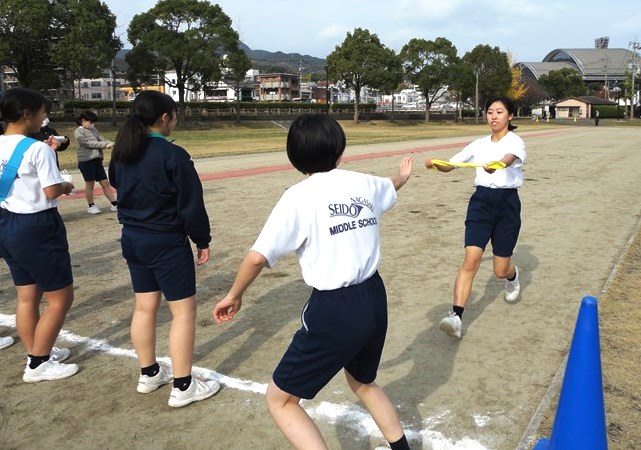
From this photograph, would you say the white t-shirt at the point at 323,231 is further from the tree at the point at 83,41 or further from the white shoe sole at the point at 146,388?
the tree at the point at 83,41

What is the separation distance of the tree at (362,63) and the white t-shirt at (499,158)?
5262 cm

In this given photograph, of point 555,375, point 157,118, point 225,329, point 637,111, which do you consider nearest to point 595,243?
point 555,375

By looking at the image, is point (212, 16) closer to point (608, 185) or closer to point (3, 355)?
point (608, 185)

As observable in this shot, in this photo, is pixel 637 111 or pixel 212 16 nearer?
pixel 212 16

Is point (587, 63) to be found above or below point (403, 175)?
above

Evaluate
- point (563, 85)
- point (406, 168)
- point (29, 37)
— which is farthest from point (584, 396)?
point (563, 85)

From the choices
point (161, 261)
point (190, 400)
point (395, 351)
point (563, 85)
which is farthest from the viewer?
point (563, 85)

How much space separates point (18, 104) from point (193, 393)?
1964 millimetres

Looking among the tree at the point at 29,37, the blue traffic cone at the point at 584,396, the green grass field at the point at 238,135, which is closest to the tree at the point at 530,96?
the green grass field at the point at 238,135

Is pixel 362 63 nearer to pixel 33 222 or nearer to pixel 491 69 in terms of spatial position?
pixel 491 69

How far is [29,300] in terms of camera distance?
3.49 meters

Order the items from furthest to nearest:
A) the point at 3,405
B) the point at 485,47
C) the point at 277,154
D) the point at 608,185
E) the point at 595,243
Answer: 1. the point at 485,47
2. the point at 277,154
3. the point at 608,185
4. the point at 595,243
5. the point at 3,405

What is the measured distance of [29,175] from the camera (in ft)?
10.6

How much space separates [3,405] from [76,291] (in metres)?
2.09
